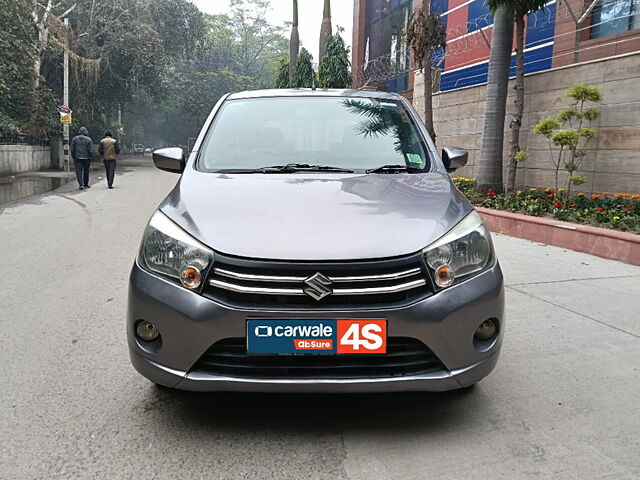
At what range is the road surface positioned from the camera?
94.7 inches

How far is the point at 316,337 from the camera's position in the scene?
2.41 metres

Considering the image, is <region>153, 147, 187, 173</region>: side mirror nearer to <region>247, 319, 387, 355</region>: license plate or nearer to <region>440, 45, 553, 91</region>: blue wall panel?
<region>247, 319, 387, 355</region>: license plate

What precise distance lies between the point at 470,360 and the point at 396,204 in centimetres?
81

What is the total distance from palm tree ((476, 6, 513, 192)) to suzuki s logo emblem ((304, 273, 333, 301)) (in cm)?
896

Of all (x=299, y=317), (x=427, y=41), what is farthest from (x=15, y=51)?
(x=299, y=317)

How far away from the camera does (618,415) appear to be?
2.90 metres

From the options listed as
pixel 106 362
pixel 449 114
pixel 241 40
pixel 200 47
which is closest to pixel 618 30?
pixel 449 114

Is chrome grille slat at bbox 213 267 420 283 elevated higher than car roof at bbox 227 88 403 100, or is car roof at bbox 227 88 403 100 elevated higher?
car roof at bbox 227 88 403 100

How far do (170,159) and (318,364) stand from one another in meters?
1.97

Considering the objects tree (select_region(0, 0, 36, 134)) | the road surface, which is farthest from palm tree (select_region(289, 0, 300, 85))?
the road surface

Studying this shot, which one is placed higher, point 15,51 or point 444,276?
point 15,51

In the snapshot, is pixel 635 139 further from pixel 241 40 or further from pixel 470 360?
pixel 241 40

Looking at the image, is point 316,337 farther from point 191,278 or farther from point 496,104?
point 496,104

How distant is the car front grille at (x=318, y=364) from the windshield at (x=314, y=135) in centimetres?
137
